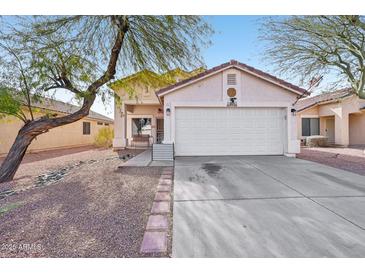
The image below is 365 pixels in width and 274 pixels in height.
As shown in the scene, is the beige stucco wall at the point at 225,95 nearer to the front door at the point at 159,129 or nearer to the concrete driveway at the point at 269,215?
the concrete driveway at the point at 269,215

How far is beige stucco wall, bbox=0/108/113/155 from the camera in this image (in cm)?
1206

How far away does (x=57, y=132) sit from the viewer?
54.0 ft

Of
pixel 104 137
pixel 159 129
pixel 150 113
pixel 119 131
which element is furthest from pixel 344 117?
pixel 104 137

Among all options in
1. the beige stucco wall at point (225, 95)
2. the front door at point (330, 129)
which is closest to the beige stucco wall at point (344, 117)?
the front door at point (330, 129)

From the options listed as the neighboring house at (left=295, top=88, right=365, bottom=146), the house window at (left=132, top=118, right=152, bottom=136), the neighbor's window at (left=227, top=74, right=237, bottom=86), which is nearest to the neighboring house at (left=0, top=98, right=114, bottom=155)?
the house window at (left=132, top=118, right=152, bottom=136)

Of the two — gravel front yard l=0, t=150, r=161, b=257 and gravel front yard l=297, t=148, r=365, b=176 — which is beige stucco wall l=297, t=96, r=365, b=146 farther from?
gravel front yard l=0, t=150, r=161, b=257

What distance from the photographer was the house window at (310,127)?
17628 mm

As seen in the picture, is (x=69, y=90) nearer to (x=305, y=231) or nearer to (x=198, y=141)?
(x=198, y=141)

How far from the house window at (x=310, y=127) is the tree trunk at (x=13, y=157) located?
65.0ft

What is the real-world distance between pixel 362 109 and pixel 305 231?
17.3m

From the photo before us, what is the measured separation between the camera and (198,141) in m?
10.2

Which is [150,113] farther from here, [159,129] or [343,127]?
[343,127]
